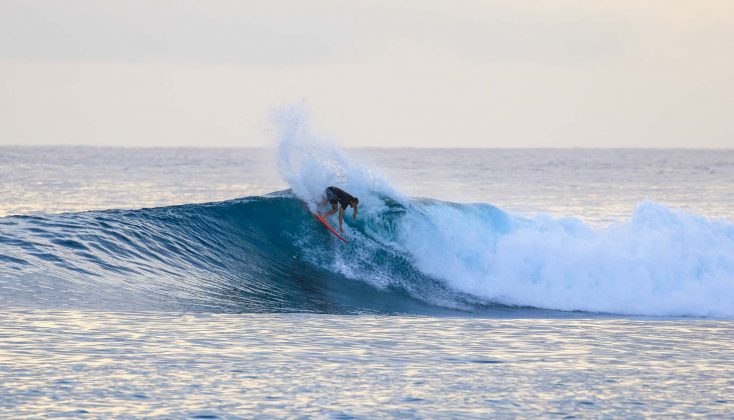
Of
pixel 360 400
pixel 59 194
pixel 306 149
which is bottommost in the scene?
pixel 360 400

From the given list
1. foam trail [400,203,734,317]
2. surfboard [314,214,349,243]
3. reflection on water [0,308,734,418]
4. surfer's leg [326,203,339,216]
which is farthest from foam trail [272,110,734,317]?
reflection on water [0,308,734,418]

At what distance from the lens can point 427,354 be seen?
10.7 meters

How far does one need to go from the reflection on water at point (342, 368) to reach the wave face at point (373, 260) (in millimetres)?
2294

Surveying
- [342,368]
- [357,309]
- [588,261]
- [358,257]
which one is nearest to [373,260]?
[358,257]

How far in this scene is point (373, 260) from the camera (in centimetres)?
1852

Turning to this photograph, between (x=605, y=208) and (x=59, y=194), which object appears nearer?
(x=605, y=208)

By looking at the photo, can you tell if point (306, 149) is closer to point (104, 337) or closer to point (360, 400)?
point (104, 337)

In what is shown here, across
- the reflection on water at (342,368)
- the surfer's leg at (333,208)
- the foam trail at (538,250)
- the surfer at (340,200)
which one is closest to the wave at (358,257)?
the foam trail at (538,250)

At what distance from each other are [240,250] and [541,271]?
19.6 ft

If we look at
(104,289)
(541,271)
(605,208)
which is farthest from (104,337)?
(605,208)

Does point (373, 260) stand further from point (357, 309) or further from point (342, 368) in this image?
point (342, 368)

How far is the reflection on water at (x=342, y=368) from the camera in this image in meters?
8.62

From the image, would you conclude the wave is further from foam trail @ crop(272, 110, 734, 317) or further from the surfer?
the surfer

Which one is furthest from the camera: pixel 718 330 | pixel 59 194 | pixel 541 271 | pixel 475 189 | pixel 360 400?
pixel 475 189
